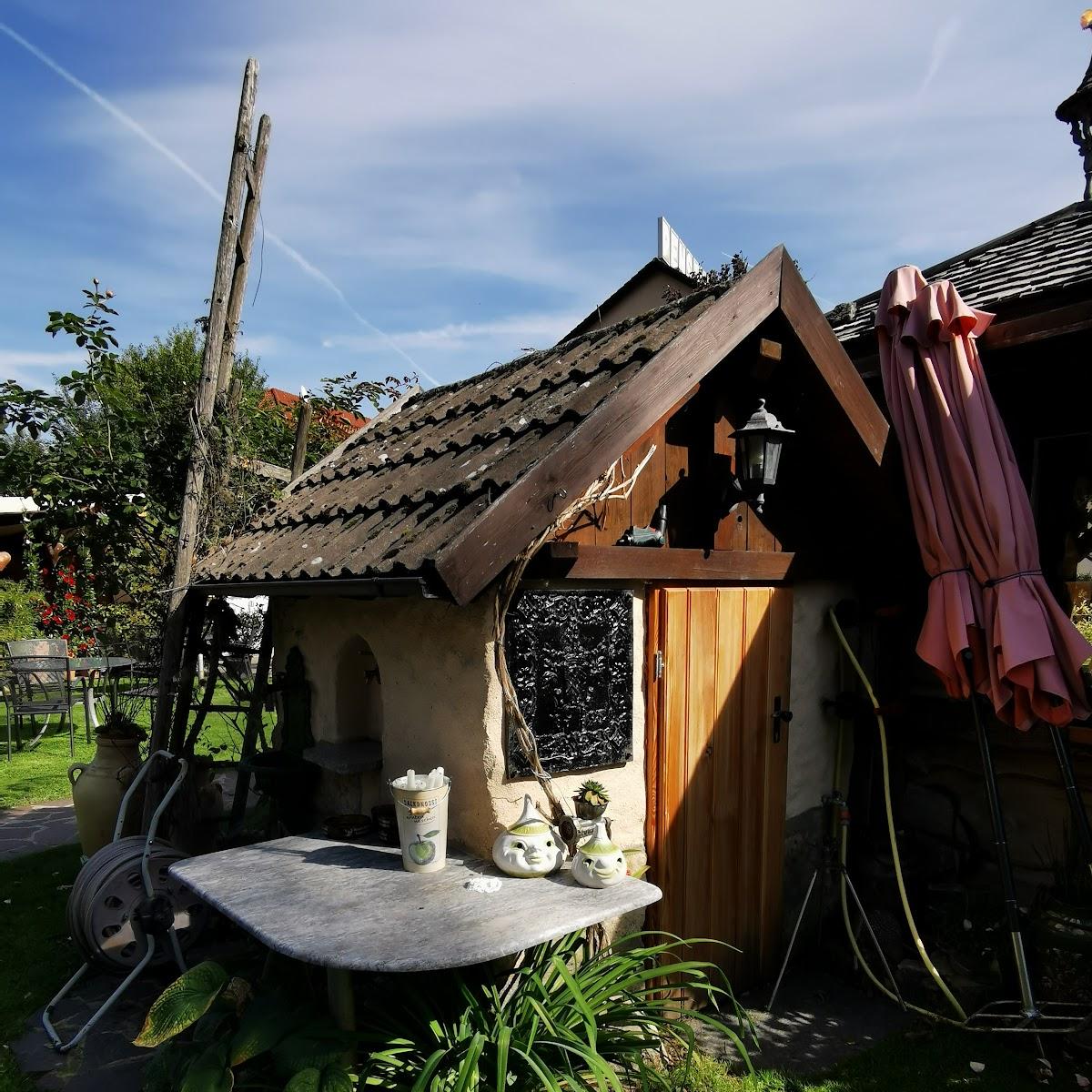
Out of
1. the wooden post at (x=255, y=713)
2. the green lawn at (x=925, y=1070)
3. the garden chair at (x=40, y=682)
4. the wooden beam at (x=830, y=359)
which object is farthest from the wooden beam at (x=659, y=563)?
the garden chair at (x=40, y=682)

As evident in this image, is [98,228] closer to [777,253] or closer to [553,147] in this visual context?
[553,147]

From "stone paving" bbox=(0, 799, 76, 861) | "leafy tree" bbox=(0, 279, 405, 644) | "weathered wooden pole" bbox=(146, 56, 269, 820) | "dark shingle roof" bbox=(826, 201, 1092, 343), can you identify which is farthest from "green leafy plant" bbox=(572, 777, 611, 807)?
"stone paving" bbox=(0, 799, 76, 861)

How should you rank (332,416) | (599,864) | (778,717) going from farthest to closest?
(332,416), (778,717), (599,864)

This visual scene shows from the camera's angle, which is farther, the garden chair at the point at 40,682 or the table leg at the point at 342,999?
the garden chair at the point at 40,682

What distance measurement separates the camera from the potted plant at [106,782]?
18.1 ft

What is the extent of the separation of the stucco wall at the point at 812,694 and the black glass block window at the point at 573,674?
4.97 ft

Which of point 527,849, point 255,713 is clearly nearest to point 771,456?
point 527,849

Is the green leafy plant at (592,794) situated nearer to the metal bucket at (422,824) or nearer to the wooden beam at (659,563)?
the metal bucket at (422,824)

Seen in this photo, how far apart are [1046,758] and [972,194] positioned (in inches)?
176

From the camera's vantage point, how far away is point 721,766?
4438 mm

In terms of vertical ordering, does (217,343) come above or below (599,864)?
above

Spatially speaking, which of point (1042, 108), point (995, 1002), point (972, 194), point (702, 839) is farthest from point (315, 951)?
point (1042, 108)

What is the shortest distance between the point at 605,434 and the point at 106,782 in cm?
461

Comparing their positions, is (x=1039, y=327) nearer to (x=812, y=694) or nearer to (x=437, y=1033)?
(x=812, y=694)
